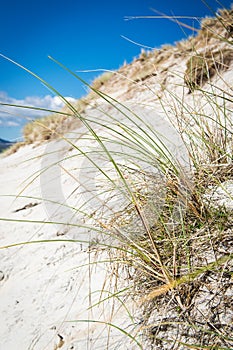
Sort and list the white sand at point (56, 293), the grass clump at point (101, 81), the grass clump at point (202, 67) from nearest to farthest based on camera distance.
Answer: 1. the white sand at point (56, 293)
2. the grass clump at point (202, 67)
3. the grass clump at point (101, 81)

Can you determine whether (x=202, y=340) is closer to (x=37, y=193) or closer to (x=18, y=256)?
(x=18, y=256)

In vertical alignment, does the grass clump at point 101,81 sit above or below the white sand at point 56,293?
above

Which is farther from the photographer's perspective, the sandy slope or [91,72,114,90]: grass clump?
[91,72,114,90]: grass clump

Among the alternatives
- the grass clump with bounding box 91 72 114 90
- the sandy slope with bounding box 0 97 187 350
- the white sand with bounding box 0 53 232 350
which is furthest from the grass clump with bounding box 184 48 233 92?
the grass clump with bounding box 91 72 114 90

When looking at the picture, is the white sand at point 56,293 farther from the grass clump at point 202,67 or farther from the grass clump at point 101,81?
the grass clump at point 101,81

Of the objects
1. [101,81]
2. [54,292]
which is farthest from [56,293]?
[101,81]

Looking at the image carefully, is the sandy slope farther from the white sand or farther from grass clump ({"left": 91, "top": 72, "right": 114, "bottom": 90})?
grass clump ({"left": 91, "top": 72, "right": 114, "bottom": 90})

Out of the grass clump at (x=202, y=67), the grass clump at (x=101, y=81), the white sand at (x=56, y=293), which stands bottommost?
the white sand at (x=56, y=293)

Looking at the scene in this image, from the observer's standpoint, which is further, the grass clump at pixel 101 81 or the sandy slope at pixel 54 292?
the grass clump at pixel 101 81

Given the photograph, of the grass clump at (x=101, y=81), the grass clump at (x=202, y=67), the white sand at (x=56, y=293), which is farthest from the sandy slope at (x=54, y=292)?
the grass clump at (x=101, y=81)

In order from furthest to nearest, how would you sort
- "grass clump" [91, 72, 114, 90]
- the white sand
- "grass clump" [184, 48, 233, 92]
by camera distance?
"grass clump" [91, 72, 114, 90]
"grass clump" [184, 48, 233, 92]
the white sand

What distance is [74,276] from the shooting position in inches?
54.1

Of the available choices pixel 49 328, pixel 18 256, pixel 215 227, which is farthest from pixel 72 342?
pixel 18 256

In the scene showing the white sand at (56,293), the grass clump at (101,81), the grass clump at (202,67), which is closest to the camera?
the white sand at (56,293)
